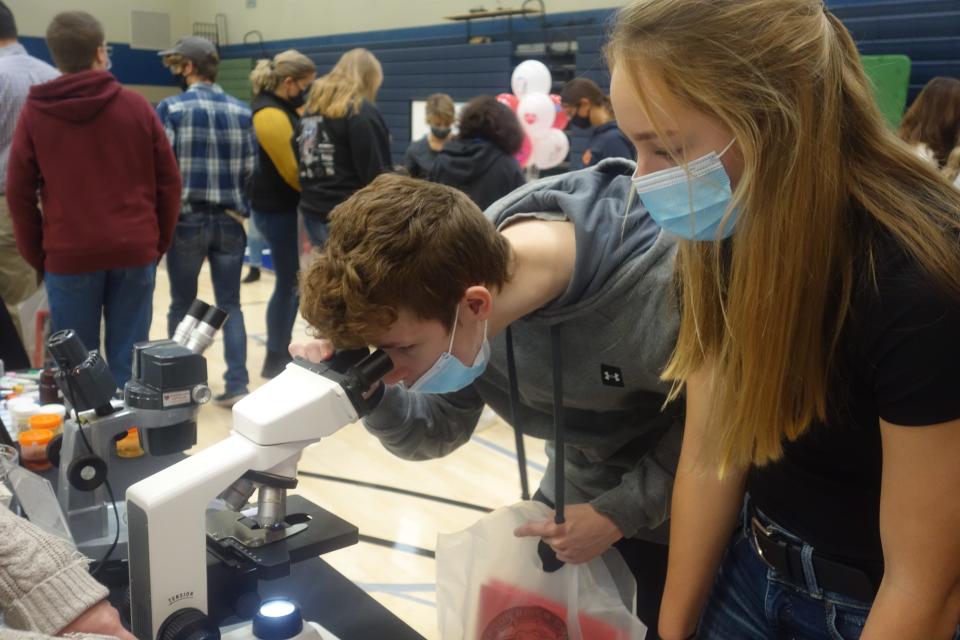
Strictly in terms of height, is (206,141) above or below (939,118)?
below

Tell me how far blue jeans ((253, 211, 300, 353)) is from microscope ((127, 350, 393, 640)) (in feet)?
10.1

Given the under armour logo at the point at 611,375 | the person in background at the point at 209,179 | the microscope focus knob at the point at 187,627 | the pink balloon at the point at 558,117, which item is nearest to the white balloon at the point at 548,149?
the pink balloon at the point at 558,117

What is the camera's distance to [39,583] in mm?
838

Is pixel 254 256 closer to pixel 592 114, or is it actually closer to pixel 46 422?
pixel 592 114

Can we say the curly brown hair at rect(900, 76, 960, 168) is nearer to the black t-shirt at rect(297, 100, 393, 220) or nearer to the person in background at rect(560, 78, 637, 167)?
the person in background at rect(560, 78, 637, 167)

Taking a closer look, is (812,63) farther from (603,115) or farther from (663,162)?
(603,115)

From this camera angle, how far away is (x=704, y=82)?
857mm

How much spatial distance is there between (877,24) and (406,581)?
15.0 ft

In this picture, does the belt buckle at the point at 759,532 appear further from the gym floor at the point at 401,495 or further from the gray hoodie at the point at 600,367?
the gym floor at the point at 401,495

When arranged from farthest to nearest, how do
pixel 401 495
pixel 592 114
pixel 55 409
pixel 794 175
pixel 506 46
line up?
1. pixel 506 46
2. pixel 592 114
3. pixel 401 495
4. pixel 55 409
5. pixel 794 175

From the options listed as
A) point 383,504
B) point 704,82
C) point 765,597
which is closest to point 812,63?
point 704,82

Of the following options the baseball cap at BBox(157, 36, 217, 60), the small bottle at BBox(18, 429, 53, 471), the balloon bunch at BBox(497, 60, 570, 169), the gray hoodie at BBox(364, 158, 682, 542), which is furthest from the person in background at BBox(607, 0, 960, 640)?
the balloon bunch at BBox(497, 60, 570, 169)

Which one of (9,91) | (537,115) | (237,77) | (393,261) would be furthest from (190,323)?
(237,77)

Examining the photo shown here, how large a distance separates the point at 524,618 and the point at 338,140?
2934mm
